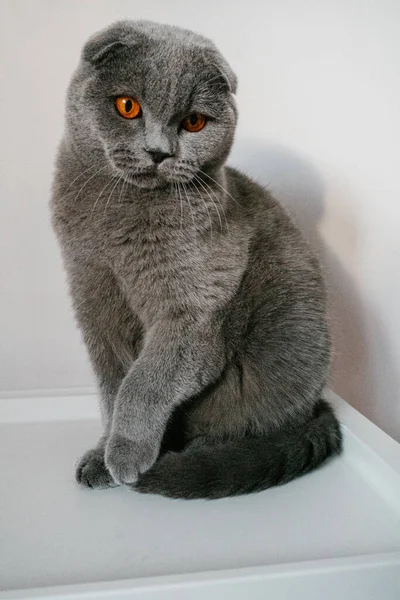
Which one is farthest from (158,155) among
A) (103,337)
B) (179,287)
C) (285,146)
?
(285,146)

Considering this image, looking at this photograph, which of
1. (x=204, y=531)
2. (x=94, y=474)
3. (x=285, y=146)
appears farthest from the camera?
(x=285, y=146)

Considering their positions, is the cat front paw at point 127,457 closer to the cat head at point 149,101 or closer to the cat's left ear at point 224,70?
the cat head at point 149,101

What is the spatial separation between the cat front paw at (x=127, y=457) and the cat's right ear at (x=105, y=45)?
1.58 ft

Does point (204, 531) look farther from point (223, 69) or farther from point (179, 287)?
point (223, 69)

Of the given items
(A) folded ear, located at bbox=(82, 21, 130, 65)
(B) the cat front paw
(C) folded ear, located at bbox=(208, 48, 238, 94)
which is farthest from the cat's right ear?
(B) the cat front paw

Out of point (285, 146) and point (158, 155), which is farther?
point (285, 146)

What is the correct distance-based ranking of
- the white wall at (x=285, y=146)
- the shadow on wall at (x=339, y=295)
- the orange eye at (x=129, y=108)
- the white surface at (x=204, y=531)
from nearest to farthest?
the white surface at (x=204, y=531)
the orange eye at (x=129, y=108)
the white wall at (x=285, y=146)
the shadow on wall at (x=339, y=295)

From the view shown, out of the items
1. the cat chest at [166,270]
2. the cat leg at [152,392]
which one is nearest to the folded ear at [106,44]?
the cat chest at [166,270]

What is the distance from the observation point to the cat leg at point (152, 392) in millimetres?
787

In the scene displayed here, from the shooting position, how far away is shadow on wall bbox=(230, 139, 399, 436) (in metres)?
1.25

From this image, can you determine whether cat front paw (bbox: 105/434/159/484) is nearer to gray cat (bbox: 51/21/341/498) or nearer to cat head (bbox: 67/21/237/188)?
gray cat (bbox: 51/21/341/498)

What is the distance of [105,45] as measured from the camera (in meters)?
0.72

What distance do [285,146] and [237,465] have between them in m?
0.71

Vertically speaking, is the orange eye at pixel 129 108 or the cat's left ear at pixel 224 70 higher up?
the cat's left ear at pixel 224 70
